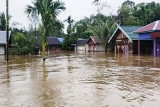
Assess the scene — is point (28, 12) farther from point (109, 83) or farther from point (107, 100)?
point (107, 100)

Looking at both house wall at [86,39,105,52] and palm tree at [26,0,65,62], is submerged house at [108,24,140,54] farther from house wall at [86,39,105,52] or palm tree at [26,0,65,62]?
palm tree at [26,0,65,62]

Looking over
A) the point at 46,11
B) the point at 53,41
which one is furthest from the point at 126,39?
the point at 53,41

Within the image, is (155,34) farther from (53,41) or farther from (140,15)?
(53,41)

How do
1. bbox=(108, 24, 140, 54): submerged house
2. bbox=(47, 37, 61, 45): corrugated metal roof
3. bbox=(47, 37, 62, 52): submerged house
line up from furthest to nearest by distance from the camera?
bbox=(47, 37, 61, 45): corrugated metal roof → bbox=(47, 37, 62, 52): submerged house → bbox=(108, 24, 140, 54): submerged house

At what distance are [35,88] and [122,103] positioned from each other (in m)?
3.49

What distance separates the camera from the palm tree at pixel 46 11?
2159 centimetres

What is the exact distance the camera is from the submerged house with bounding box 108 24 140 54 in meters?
38.5

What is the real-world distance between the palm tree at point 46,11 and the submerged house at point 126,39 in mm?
17923

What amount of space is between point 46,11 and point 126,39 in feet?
70.7

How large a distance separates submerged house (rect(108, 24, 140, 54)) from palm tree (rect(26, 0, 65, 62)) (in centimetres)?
1792

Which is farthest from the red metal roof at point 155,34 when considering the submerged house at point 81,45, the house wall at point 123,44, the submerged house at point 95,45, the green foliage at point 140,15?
the submerged house at point 81,45

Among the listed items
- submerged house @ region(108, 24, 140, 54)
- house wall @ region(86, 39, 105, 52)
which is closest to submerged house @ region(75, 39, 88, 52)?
house wall @ region(86, 39, 105, 52)

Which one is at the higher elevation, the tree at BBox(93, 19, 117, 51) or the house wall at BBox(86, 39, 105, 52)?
the tree at BBox(93, 19, 117, 51)

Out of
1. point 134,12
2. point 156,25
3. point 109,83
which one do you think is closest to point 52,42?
point 134,12
